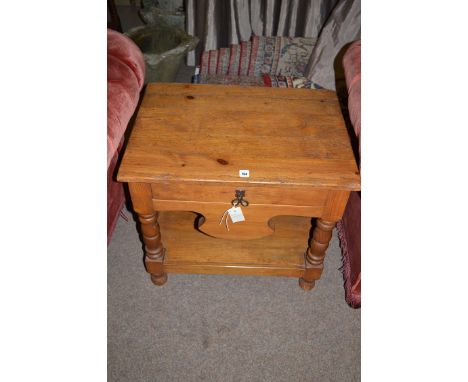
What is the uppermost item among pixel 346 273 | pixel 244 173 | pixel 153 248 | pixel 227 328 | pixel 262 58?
pixel 244 173

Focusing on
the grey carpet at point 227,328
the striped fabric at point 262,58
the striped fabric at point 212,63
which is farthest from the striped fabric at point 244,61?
the grey carpet at point 227,328

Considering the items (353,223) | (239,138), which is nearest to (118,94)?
(239,138)

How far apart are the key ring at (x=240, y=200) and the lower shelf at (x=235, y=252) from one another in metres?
0.30

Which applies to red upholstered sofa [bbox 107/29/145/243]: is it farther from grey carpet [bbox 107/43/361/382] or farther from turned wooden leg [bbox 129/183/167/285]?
grey carpet [bbox 107/43/361/382]

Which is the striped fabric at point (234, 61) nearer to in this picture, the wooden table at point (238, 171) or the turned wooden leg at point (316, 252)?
the wooden table at point (238, 171)

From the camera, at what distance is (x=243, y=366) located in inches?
49.7

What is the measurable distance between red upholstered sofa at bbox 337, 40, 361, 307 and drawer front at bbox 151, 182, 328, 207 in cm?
33

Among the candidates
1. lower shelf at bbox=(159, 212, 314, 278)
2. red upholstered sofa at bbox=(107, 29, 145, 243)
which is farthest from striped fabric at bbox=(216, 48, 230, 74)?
lower shelf at bbox=(159, 212, 314, 278)

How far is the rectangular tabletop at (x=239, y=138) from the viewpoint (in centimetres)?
100

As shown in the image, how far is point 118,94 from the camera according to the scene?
1.22m

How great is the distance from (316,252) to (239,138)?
49cm

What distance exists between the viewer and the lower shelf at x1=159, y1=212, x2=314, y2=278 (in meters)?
1.35

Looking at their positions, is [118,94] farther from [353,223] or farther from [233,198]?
[353,223]

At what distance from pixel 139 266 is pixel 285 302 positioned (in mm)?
615
